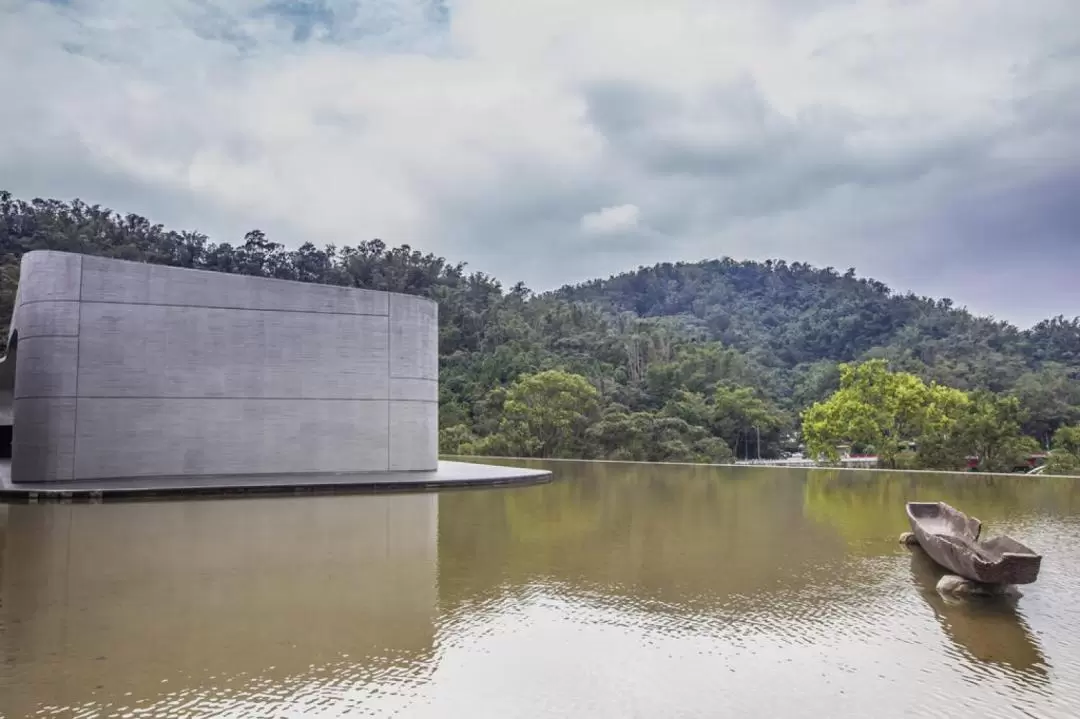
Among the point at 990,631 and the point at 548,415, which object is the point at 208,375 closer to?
the point at 990,631

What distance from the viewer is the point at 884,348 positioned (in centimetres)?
3950

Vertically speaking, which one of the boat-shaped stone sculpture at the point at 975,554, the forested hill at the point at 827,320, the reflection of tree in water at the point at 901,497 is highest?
the forested hill at the point at 827,320

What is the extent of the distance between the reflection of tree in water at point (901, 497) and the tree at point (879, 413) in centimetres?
324

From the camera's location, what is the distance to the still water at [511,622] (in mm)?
3109

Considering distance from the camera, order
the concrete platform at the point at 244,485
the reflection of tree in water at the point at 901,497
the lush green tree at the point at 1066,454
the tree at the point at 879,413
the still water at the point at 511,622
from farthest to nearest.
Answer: the tree at the point at 879,413, the lush green tree at the point at 1066,454, the concrete platform at the point at 244,485, the reflection of tree in water at the point at 901,497, the still water at the point at 511,622

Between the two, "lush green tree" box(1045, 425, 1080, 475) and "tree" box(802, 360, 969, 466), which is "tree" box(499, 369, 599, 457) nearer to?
"tree" box(802, 360, 969, 466)

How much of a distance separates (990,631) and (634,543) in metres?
3.35

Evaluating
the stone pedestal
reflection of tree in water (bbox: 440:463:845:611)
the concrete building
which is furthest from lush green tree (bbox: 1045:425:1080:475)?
the stone pedestal

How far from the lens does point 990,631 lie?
4.20m

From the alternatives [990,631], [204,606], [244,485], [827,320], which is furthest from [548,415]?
[827,320]

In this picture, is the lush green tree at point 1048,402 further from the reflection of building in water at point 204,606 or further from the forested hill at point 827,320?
the reflection of building in water at point 204,606

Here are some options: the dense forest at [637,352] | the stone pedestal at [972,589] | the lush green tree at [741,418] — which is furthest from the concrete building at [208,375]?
the lush green tree at [741,418]

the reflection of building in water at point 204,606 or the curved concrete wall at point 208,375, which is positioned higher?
the curved concrete wall at point 208,375

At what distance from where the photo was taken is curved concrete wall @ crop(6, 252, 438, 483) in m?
11.8
